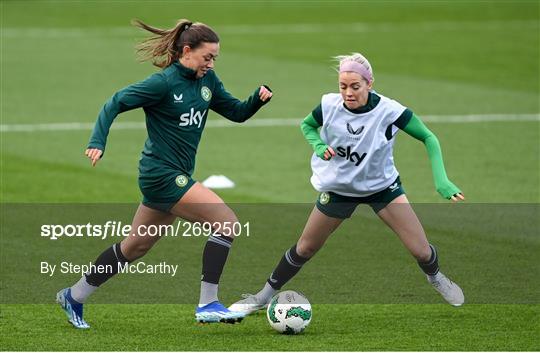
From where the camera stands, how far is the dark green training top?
33.5ft

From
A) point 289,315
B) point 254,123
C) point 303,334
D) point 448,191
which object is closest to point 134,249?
point 289,315

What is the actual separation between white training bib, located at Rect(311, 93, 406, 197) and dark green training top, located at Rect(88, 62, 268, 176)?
1073 millimetres

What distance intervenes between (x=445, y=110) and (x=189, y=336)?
1455cm

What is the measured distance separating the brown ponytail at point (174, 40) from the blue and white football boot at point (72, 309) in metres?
2.08

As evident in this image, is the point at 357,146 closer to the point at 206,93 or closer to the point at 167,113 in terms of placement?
the point at 206,93

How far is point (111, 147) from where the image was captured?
795 inches

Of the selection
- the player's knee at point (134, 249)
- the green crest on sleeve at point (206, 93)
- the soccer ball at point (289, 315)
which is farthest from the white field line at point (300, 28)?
the soccer ball at point (289, 315)

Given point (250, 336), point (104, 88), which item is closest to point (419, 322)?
point (250, 336)

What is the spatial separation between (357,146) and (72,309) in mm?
2707

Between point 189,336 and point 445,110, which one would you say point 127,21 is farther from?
point 189,336

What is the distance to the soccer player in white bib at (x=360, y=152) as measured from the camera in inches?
406

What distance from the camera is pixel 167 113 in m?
10.3

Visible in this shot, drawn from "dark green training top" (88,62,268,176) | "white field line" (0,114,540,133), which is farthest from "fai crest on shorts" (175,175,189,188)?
"white field line" (0,114,540,133)

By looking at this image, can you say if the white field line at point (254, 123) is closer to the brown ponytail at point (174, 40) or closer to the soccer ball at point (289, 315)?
the brown ponytail at point (174, 40)
